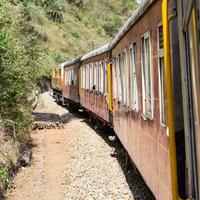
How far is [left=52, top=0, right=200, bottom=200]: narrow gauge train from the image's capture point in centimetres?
326

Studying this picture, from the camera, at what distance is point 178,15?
13.1 ft

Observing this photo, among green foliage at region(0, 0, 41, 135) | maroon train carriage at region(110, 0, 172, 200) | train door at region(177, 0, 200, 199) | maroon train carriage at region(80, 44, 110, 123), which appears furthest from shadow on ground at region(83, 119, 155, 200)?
train door at region(177, 0, 200, 199)

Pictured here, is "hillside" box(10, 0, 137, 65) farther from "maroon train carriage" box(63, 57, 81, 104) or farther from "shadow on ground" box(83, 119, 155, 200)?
"shadow on ground" box(83, 119, 155, 200)

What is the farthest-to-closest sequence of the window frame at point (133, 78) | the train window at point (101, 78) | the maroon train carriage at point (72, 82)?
the maroon train carriage at point (72, 82) < the train window at point (101, 78) < the window frame at point (133, 78)

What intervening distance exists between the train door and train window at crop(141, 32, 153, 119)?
2233 millimetres

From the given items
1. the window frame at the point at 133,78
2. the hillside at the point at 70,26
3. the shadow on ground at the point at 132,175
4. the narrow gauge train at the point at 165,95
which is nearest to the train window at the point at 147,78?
the narrow gauge train at the point at 165,95

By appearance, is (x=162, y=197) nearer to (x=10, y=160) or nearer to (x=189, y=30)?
(x=189, y=30)

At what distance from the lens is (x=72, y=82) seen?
28.1 meters

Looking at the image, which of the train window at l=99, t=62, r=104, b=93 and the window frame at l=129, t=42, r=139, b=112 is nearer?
the window frame at l=129, t=42, r=139, b=112

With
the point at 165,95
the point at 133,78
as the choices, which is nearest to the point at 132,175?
the point at 133,78

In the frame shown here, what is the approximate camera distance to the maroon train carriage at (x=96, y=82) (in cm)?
1533

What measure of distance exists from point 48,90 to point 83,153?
41.7 m

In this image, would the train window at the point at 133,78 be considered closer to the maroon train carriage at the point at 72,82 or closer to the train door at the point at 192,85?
the train door at the point at 192,85

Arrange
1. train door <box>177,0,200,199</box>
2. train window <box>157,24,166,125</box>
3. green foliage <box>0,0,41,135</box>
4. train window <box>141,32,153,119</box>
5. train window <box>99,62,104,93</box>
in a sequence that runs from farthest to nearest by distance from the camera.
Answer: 1. train window <box>99,62,104,93</box>
2. green foliage <box>0,0,41,135</box>
3. train window <box>141,32,153,119</box>
4. train window <box>157,24,166,125</box>
5. train door <box>177,0,200,199</box>
